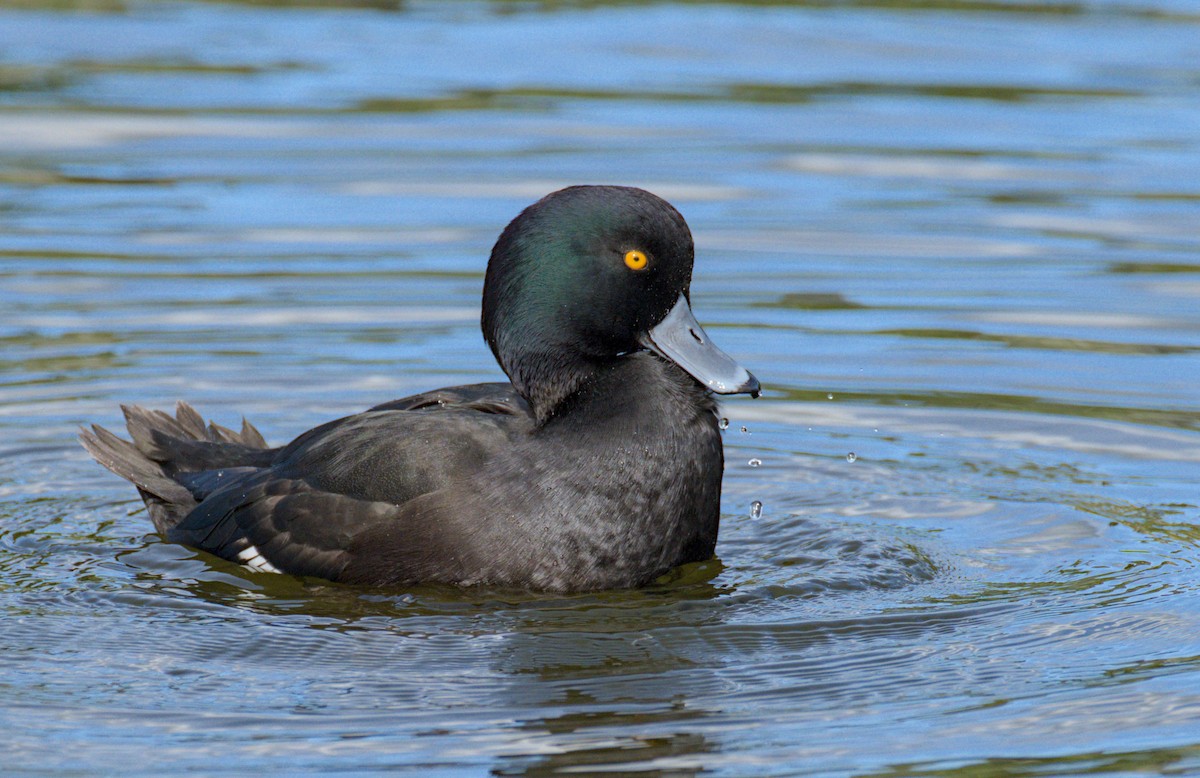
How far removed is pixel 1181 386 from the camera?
9.30 m

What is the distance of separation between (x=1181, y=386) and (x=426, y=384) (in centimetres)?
367

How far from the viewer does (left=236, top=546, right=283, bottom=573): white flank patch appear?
6949mm

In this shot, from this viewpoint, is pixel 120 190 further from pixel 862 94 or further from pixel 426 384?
pixel 862 94

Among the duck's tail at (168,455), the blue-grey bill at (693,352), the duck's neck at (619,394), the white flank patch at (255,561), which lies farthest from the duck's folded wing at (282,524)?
the blue-grey bill at (693,352)

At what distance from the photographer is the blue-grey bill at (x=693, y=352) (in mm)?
6855

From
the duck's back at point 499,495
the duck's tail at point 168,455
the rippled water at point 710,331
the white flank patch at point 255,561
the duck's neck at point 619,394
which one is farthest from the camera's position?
the duck's tail at point 168,455

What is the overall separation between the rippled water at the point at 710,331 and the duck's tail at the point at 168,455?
20 cm

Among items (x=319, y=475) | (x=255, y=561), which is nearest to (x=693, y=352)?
(x=319, y=475)

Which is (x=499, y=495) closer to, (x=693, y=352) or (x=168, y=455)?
(x=693, y=352)

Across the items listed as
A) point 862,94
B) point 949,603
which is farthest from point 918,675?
point 862,94

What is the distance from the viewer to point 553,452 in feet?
21.9

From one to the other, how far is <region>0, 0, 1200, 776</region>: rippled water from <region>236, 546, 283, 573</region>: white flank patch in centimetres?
6

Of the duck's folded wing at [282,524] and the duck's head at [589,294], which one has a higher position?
the duck's head at [589,294]

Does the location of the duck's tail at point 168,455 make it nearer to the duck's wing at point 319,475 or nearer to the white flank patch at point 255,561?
the duck's wing at point 319,475
